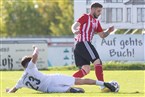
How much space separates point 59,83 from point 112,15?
17219 millimetres

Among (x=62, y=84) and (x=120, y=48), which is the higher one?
(x=62, y=84)

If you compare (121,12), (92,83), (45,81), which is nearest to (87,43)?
(92,83)

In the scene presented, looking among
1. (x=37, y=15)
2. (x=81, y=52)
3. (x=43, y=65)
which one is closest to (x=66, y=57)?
(x=43, y=65)

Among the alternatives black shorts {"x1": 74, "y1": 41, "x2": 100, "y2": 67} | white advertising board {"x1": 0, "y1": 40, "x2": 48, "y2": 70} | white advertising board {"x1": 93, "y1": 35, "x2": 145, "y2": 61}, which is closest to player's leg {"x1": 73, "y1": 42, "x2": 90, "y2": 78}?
black shorts {"x1": 74, "y1": 41, "x2": 100, "y2": 67}

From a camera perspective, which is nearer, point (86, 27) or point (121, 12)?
point (86, 27)

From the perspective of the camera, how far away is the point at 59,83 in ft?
41.1

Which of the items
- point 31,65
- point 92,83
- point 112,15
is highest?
point 31,65

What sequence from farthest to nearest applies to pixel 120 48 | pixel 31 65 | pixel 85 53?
pixel 120 48, pixel 85 53, pixel 31 65

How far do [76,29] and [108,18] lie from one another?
1624cm

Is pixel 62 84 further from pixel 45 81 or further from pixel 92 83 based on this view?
pixel 92 83

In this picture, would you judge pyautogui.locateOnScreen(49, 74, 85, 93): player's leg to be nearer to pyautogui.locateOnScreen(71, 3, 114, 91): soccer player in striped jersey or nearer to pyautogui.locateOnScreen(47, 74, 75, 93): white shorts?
pyautogui.locateOnScreen(47, 74, 75, 93): white shorts

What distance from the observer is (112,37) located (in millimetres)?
29109

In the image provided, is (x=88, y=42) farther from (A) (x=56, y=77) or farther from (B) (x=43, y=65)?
(B) (x=43, y=65)

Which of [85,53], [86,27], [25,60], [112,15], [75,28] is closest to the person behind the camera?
[25,60]
